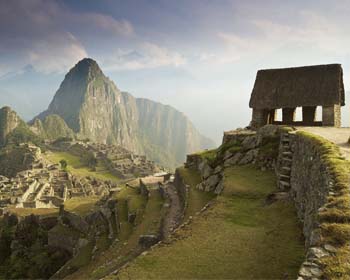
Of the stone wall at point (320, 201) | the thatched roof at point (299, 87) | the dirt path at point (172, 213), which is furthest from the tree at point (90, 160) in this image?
the stone wall at point (320, 201)

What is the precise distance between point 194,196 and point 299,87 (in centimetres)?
1044

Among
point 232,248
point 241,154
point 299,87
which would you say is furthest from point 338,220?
point 299,87

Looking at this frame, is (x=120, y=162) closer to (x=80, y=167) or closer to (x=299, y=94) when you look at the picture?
(x=80, y=167)

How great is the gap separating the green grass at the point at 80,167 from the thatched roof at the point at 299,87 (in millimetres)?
62522

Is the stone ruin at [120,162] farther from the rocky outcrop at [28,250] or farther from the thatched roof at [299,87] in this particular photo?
the thatched roof at [299,87]

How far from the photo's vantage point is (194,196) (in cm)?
1833

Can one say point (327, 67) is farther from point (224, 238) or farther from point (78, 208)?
point (78, 208)

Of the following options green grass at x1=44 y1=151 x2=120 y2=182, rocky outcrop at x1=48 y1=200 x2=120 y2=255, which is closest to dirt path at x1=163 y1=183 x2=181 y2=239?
rocky outcrop at x1=48 y1=200 x2=120 y2=255

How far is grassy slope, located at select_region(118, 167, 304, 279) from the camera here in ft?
28.3

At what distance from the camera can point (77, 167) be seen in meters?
99.0

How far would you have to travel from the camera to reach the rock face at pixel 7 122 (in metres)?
162

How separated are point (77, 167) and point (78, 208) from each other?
63.4 metres

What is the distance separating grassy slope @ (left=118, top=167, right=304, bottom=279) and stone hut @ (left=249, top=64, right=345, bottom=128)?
11003 mm

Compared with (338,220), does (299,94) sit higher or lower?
higher
